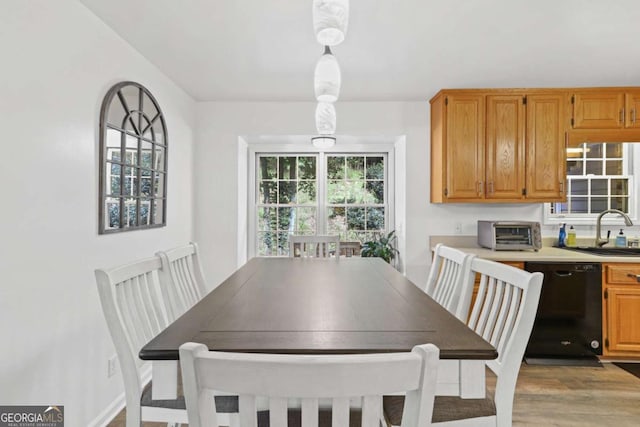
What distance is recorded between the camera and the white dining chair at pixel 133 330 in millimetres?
1172

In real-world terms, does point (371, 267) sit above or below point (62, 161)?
below

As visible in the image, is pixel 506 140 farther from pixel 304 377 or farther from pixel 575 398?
pixel 304 377

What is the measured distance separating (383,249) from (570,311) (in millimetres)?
1651

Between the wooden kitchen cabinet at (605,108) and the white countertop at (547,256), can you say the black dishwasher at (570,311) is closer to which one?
the white countertop at (547,256)

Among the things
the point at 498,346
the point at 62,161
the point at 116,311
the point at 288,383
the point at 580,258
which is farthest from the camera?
the point at 580,258

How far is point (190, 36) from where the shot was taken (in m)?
2.27

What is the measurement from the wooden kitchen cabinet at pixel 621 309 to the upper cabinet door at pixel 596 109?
1.26 metres

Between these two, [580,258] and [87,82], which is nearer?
[87,82]

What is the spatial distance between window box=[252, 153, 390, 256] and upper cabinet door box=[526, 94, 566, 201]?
1.51 m

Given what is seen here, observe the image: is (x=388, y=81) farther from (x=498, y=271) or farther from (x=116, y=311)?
(x=116, y=311)

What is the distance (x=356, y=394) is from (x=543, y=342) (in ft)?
9.61

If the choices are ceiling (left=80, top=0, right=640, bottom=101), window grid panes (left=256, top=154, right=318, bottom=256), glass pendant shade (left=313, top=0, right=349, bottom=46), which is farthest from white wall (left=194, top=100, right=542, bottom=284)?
glass pendant shade (left=313, top=0, right=349, bottom=46)

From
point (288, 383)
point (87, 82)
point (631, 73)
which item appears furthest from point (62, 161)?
point (631, 73)

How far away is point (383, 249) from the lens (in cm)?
376
